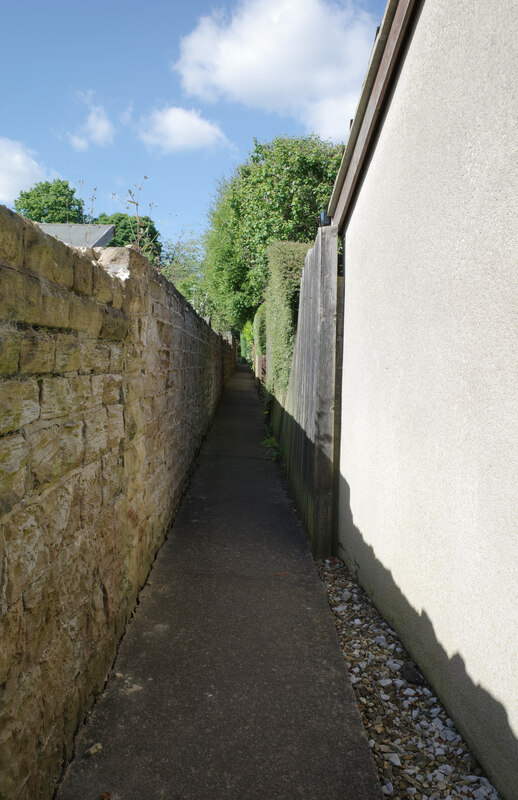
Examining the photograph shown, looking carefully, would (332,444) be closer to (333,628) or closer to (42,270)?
(333,628)

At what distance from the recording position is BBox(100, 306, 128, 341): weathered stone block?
2.40m

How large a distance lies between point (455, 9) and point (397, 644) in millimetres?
3323

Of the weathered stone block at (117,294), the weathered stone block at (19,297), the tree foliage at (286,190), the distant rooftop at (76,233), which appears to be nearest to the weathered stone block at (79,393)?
Result: the weathered stone block at (19,297)

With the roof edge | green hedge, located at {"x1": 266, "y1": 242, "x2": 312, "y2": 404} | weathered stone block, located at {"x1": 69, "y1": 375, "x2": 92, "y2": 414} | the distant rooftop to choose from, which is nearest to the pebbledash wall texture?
weathered stone block, located at {"x1": 69, "y1": 375, "x2": 92, "y2": 414}

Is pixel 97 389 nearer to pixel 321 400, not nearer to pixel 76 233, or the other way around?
pixel 321 400

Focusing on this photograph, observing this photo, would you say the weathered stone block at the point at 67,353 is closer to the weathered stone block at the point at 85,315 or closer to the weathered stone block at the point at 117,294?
the weathered stone block at the point at 85,315

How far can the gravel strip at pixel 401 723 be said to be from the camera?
1892 millimetres

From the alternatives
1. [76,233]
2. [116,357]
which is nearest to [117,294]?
[116,357]

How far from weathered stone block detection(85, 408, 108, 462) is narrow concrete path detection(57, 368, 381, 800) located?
1.17m

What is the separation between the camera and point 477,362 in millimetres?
1978

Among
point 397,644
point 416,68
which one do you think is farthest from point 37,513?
point 416,68

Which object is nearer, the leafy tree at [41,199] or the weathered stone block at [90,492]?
the weathered stone block at [90,492]

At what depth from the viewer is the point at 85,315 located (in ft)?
6.95

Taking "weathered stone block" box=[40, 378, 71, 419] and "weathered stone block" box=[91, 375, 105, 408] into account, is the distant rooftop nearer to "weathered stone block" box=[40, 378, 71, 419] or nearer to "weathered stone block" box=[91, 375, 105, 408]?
"weathered stone block" box=[91, 375, 105, 408]
